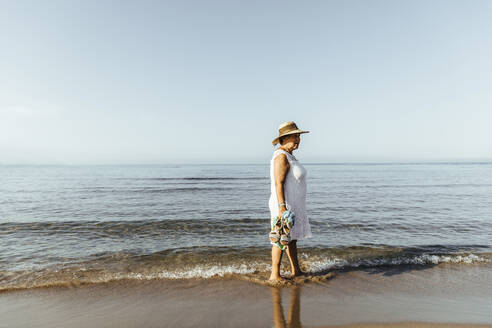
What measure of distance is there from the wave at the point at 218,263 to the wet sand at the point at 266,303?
32cm

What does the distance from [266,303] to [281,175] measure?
1882mm

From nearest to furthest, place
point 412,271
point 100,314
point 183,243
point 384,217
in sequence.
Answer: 1. point 100,314
2. point 412,271
3. point 183,243
4. point 384,217

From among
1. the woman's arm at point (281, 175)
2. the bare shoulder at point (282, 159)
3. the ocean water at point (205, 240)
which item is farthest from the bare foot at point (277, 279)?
the bare shoulder at point (282, 159)

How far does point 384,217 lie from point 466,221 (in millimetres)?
2701

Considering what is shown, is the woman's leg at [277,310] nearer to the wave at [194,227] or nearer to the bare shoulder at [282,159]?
the bare shoulder at [282,159]

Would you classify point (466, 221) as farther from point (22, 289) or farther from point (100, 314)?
point (22, 289)

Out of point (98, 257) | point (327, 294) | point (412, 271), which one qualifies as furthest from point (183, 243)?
point (412, 271)

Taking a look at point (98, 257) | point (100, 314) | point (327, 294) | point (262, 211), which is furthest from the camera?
point (262, 211)

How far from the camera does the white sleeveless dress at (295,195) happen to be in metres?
3.90

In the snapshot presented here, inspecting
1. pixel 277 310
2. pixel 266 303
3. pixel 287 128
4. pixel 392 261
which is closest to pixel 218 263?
pixel 266 303

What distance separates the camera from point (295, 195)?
3.96m

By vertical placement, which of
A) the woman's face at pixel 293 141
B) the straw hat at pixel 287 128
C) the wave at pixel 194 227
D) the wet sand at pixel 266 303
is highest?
the straw hat at pixel 287 128

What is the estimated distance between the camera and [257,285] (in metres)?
4.26

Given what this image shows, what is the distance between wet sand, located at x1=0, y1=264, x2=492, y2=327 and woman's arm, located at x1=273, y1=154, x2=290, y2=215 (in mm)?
1431
